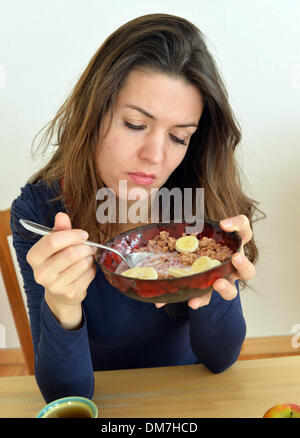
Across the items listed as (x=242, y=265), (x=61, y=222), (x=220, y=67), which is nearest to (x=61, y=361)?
(x=61, y=222)

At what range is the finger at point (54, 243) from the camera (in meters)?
0.76

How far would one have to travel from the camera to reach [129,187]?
1.17 meters

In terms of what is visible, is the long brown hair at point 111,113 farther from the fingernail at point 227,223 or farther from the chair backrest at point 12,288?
the fingernail at point 227,223

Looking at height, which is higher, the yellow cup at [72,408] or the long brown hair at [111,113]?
the long brown hair at [111,113]

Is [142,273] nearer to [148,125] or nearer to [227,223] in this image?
[227,223]

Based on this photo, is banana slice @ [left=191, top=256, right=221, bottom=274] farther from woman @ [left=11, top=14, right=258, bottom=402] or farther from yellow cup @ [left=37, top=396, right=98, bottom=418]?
yellow cup @ [left=37, top=396, right=98, bottom=418]

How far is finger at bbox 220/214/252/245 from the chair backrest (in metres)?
0.79

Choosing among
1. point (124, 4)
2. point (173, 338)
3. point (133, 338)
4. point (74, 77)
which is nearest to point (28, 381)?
point (133, 338)

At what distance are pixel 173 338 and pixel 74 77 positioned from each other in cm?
131

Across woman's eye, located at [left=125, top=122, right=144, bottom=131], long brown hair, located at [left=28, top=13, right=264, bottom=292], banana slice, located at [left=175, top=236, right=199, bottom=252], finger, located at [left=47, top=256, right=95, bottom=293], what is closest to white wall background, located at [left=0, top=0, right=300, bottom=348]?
long brown hair, located at [left=28, top=13, right=264, bottom=292]

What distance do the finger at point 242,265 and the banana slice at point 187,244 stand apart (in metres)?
0.12

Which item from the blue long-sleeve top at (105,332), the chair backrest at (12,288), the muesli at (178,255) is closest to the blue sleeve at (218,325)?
the blue long-sleeve top at (105,332)

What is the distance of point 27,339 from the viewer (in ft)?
4.90
